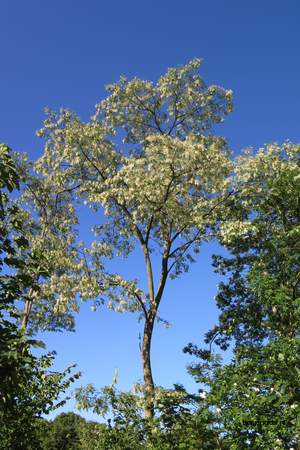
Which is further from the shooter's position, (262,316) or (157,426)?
(262,316)

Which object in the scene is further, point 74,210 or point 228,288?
point 74,210

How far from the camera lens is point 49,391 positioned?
12.7m

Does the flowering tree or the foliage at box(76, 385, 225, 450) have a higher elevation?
the flowering tree

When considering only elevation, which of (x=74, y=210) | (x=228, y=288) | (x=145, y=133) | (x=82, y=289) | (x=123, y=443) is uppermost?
(x=145, y=133)

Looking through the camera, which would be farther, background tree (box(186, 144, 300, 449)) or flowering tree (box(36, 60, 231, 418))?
flowering tree (box(36, 60, 231, 418))

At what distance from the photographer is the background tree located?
29.3 ft

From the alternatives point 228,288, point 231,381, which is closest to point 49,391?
point 231,381

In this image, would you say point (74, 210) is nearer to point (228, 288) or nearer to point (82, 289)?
point (82, 289)

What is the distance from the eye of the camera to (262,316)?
2298 cm

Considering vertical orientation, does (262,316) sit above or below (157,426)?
above

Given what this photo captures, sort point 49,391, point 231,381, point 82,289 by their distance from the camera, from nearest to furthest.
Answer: point 231,381 < point 49,391 < point 82,289

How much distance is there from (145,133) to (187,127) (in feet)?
7.30

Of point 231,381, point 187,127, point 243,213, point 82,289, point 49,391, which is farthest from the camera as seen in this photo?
point 187,127

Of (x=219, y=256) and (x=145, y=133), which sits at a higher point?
(x=145, y=133)
